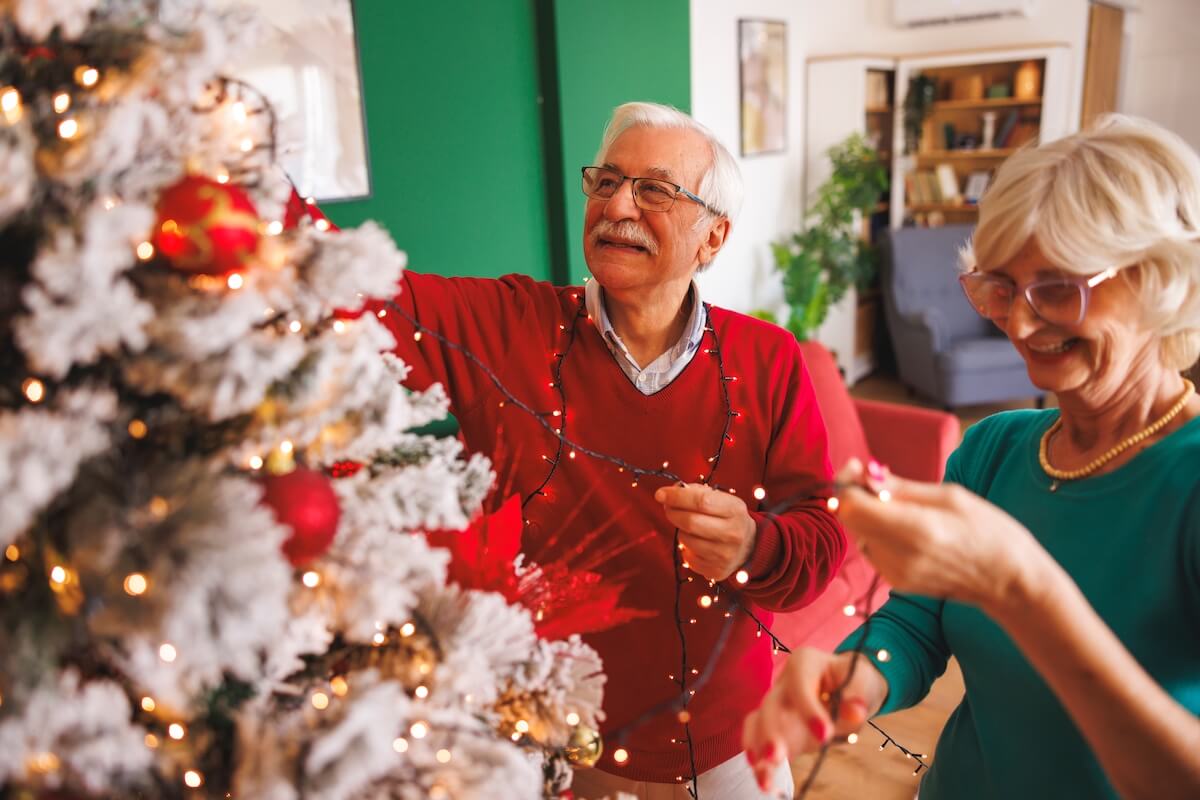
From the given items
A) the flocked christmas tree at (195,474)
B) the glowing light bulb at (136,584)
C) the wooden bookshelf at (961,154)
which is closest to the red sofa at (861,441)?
the flocked christmas tree at (195,474)

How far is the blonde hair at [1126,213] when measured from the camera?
842mm

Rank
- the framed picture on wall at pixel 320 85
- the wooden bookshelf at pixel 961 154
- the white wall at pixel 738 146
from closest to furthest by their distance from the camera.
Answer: the framed picture on wall at pixel 320 85
the white wall at pixel 738 146
the wooden bookshelf at pixel 961 154

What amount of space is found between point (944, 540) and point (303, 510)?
488 millimetres

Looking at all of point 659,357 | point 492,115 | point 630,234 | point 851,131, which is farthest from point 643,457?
point 851,131

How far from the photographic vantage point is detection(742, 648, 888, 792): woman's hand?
0.80 metres

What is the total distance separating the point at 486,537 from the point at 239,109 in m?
0.45

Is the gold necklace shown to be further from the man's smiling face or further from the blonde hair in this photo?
the man's smiling face

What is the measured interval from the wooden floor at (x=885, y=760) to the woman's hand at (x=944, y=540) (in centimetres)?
178

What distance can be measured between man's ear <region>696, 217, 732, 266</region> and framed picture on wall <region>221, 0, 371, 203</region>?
1371 millimetres

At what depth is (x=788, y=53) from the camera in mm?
5688

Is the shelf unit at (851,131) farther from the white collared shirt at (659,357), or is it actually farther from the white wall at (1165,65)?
the white collared shirt at (659,357)

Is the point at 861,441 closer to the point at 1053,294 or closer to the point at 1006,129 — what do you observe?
the point at 1053,294

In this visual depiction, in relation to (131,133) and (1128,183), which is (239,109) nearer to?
(131,133)

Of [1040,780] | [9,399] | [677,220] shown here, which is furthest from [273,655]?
[677,220]
